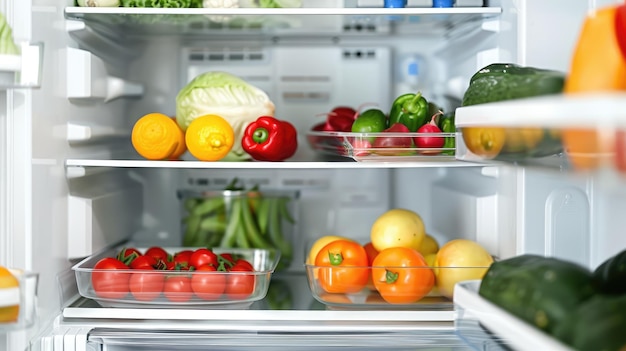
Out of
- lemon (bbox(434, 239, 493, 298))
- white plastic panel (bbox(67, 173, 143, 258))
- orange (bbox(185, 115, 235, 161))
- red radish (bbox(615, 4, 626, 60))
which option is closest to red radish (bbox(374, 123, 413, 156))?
lemon (bbox(434, 239, 493, 298))

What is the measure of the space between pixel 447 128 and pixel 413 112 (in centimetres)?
9

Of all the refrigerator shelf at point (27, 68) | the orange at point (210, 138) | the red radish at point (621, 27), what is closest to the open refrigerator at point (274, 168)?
the refrigerator shelf at point (27, 68)

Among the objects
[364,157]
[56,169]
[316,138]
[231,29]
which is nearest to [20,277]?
[56,169]

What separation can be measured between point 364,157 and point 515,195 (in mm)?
325

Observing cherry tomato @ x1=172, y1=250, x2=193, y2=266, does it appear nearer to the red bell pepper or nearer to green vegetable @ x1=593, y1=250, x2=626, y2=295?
the red bell pepper

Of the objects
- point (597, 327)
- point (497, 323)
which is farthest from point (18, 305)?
point (597, 327)

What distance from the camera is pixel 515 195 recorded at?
1581 millimetres

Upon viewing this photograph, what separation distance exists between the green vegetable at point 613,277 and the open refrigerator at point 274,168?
0.41 ft

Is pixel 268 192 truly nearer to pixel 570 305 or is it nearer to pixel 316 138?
pixel 316 138

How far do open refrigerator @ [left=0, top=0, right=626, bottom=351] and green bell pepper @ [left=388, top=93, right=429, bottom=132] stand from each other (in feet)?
0.45

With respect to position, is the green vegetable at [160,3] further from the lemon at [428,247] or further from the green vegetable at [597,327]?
the green vegetable at [597,327]

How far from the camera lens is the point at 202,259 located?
1708 mm

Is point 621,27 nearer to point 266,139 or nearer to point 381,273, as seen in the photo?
point 381,273

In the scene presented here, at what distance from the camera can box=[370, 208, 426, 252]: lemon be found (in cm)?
175
